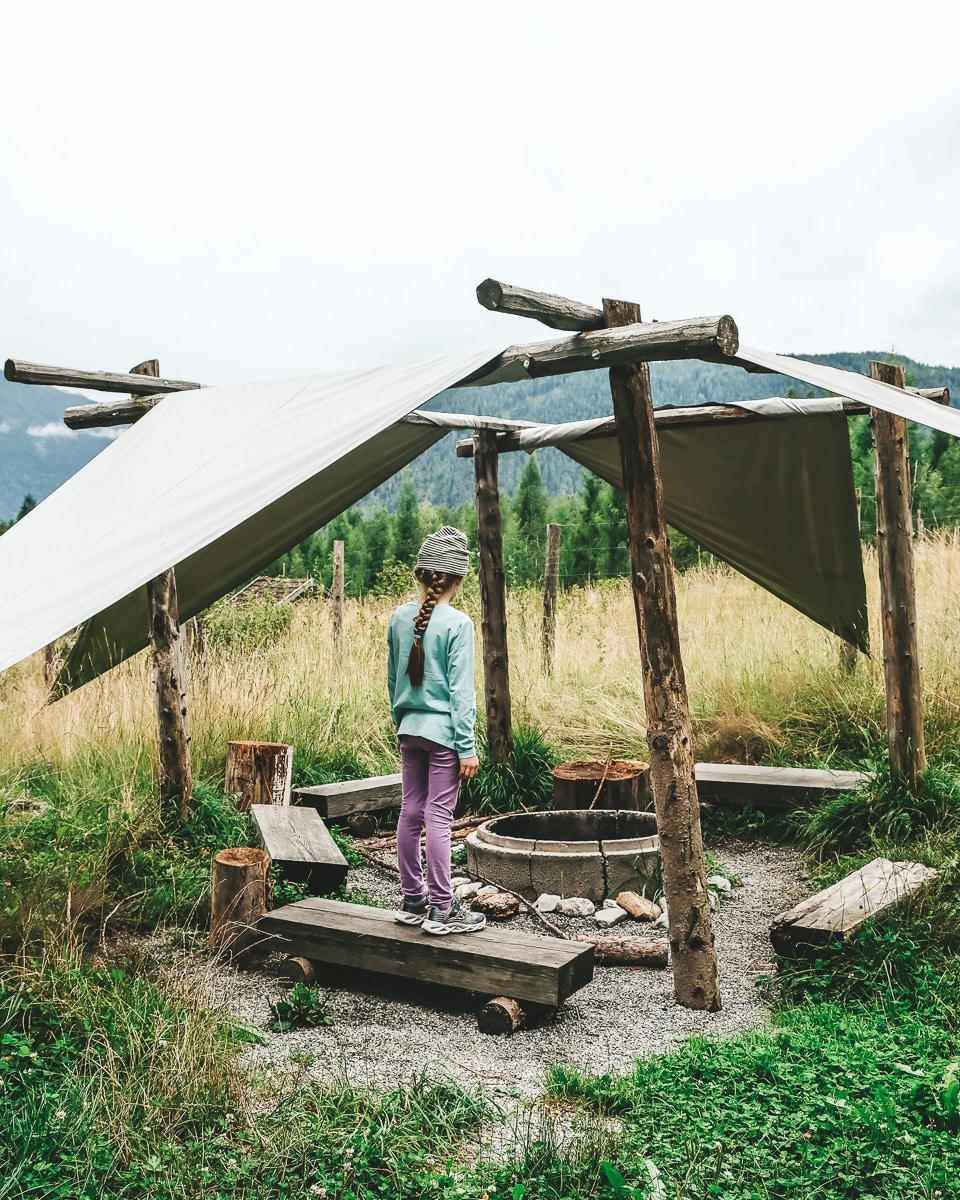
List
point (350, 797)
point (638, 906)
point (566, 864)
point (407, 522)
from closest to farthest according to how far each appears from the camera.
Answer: point (638, 906)
point (566, 864)
point (350, 797)
point (407, 522)

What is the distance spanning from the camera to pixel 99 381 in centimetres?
519

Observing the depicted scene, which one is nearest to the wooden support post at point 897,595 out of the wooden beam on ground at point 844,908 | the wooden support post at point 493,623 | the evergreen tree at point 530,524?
the wooden beam on ground at point 844,908

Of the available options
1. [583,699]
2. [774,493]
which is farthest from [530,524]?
[774,493]

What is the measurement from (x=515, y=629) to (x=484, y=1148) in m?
8.34

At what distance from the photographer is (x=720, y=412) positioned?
5711mm

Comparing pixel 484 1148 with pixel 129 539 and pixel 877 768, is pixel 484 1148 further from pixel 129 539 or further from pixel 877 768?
pixel 877 768

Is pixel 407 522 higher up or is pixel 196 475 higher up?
pixel 407 522

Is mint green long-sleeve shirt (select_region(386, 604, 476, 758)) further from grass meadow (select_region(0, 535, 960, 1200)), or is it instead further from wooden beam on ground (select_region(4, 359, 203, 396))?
wooden beam on ground (select_region(4, 359, 203, 396))

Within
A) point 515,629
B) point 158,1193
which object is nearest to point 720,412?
point 158,1193

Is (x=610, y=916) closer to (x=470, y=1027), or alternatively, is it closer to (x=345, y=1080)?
(x=470, y=1027)

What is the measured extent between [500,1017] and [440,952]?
33 cm

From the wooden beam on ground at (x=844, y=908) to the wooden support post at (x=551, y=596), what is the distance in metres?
5.45

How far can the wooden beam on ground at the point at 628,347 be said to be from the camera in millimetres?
3385

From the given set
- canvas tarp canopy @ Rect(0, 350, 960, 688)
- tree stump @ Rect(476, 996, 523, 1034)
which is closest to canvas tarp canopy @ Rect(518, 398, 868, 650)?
canvas tarp canopy @ Rect(0, 350, 960, 688)
